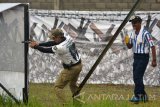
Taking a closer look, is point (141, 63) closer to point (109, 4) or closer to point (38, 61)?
point (38, 61)

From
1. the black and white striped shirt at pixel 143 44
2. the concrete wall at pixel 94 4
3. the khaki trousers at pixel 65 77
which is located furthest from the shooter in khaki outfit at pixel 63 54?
the concrete wall at pixel 94 4

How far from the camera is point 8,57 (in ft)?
32.6

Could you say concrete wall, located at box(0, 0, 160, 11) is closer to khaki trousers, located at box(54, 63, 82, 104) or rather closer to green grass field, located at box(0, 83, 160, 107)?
green grass field, located at box(0, 83, 160, 107)

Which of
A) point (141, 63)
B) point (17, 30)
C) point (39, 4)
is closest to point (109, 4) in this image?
point (39, 4)

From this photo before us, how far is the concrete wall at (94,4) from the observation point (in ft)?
56.1

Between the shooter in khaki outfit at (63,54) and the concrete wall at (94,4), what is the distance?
7.13 meters

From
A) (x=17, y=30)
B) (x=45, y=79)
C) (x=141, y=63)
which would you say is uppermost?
(x=17, y=30)

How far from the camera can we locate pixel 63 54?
10.1m

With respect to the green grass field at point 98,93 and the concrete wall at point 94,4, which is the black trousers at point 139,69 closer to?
the green grass field at point 98,93

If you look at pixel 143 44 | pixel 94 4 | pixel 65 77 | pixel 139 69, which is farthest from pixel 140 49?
pixel 94 4

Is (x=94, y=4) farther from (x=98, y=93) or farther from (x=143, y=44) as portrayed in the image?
(x=143, y=44)

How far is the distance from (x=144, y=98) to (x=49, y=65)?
4.03 metres

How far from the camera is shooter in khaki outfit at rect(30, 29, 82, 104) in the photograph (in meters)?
9.98

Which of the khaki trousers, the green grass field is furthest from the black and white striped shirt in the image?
the khaki trousers
